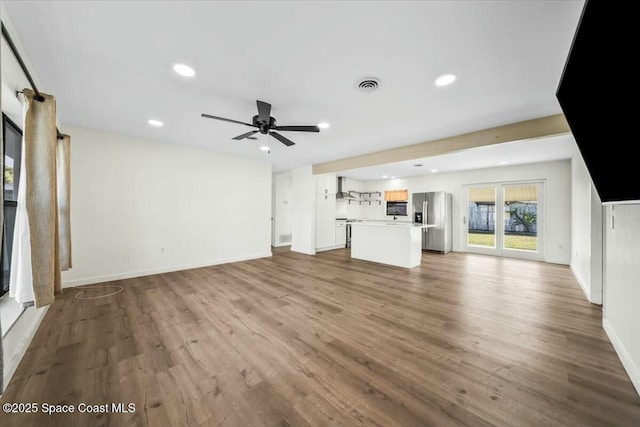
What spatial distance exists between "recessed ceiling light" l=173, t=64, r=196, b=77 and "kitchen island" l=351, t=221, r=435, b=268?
4.60m

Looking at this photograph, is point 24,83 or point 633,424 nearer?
point 633,424

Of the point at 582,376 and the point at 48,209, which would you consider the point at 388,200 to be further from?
the point at 48,209

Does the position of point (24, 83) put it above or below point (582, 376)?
above

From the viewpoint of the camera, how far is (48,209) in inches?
70.7

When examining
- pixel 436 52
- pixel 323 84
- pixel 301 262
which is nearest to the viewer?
pixel 436 52

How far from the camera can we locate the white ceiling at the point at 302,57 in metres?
1.59

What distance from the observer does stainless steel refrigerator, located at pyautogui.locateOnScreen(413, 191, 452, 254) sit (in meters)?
6.97

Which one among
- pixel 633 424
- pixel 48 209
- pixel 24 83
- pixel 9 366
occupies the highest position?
pixel 24 83

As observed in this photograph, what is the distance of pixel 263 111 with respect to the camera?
9.04 feet

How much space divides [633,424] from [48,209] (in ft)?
13.8

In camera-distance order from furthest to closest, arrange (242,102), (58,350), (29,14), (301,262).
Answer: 1. (301,262)
2. (242,102)
3. (58,350)
4. (29,14)

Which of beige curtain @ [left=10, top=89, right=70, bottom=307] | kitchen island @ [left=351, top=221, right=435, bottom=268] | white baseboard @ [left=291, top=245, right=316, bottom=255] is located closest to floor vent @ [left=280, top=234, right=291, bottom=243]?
white baseboard @ [left=291, top=245, right=316, bottom=255]

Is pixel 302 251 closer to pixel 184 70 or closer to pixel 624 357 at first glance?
pixel 184 70

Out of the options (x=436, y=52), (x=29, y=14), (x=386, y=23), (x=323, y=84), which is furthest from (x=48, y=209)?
(x=436, y=52)
